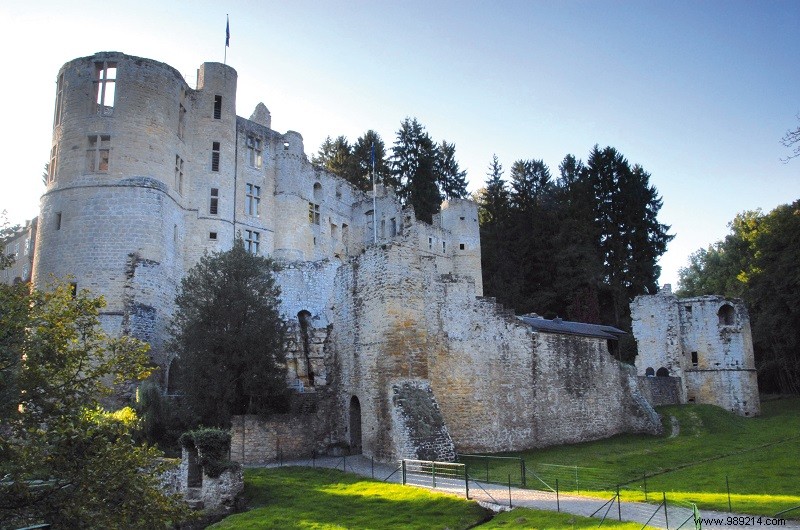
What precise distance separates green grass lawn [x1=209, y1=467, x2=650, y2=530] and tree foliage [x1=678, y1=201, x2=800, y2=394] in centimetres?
3419

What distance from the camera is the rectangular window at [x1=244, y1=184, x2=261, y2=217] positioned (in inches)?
1724

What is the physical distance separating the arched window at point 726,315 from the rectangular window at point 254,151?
31920 millimetres

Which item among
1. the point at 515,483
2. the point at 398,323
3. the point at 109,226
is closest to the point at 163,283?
the point at 109,226

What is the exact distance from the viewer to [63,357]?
40.0ft

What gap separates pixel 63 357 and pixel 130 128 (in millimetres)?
25997

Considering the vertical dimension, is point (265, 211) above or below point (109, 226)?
above

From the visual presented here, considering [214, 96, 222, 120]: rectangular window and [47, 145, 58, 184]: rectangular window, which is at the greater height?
[214, 96, 222, 120]: rectangular window

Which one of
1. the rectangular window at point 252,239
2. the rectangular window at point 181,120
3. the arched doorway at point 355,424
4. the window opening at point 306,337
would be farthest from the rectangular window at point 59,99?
the arched doorway at point 355,424

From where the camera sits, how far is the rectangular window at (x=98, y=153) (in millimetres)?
34531

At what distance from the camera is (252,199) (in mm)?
44312

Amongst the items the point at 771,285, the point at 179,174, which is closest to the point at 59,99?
the point at 179,174

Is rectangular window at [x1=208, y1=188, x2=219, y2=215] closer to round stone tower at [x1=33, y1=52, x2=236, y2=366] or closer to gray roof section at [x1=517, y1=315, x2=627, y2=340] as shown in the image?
round stone tower at [x1=33, y1=52, x2=236, y2=366]

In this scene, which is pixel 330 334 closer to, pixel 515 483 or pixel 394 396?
pixel 394 396

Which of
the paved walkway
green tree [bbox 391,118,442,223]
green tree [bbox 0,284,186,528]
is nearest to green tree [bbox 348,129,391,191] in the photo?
green tree [bbox 391,118,442,223]
